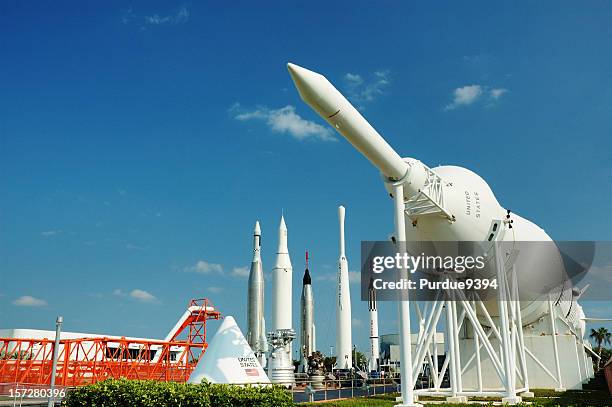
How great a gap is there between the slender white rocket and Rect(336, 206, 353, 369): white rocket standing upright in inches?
371

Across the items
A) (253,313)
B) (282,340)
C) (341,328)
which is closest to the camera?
(282,340)

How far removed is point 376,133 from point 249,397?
9.29 metres

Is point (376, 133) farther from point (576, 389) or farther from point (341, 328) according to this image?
point (341, 328)

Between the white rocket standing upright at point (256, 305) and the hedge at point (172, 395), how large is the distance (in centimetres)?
2873

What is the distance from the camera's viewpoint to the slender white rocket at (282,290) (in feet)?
136

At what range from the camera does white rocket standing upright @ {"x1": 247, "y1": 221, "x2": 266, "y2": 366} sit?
143 feet

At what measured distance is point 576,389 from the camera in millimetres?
27047

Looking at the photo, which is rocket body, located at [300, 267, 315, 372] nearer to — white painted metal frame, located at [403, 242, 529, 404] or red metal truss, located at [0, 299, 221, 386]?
red metal truss, located at [0, 299, 221, 386]

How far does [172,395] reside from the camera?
45.9 feet

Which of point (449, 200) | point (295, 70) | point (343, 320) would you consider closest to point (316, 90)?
point (295, 70)

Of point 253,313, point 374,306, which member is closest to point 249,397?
point 253,313

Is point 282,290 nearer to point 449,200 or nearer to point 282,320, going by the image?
point 282,320

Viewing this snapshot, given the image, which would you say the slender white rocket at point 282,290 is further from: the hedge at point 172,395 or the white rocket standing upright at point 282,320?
the hedge at point 172,395

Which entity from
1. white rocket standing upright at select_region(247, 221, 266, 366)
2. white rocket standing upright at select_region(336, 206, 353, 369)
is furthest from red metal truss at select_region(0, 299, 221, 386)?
white rocket standing upright at select_region(336, 206, 353, 369)
